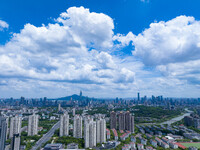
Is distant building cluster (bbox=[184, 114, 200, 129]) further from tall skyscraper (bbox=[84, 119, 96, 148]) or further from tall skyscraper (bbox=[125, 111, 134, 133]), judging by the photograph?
tall skyscraper (bbox=[84, 119, 96, 148])

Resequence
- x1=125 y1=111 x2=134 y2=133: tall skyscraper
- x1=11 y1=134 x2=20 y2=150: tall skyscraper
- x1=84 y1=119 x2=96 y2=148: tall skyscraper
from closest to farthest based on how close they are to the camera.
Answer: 1. x1=11 y1=134 x2=20 y2=150: tall skyscraper
2. x1=84 y1=119 x2=96 y2=148: tall skyscraper
3. x1=125 y1=111 x2=134 y2=133: tall skyscraper

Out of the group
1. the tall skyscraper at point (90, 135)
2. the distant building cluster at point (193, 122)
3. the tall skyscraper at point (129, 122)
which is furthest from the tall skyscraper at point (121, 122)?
the distant building cluster at point (193, 122)

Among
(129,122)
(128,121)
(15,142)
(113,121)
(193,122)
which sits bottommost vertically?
(193,122)

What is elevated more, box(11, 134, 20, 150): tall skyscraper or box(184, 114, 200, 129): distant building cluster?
box(11, 134, 20, 150): tall skyscraper

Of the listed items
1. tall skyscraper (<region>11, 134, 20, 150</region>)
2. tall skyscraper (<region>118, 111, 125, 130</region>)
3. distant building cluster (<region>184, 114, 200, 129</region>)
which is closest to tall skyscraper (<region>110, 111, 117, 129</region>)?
tall skyscraper (<region>118, 111, 125, 130</region>)

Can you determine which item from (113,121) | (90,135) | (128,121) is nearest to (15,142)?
(90,135)

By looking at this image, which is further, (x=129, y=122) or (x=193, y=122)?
(x=193, y=122)

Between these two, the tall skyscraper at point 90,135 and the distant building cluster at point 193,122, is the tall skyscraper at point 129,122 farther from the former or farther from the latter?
the distant building cluster at point 193,122

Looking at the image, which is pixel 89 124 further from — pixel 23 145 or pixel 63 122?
pixel 23 145

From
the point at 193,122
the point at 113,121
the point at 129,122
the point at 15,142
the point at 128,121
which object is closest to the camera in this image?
the point at 15,142

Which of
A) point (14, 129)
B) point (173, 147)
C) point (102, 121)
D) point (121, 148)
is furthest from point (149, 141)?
point (14, 129)

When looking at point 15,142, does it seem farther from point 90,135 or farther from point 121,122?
point 121,122

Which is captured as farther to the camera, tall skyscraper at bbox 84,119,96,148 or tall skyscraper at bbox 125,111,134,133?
tall skyscraper at bbox 125,111,134,133
